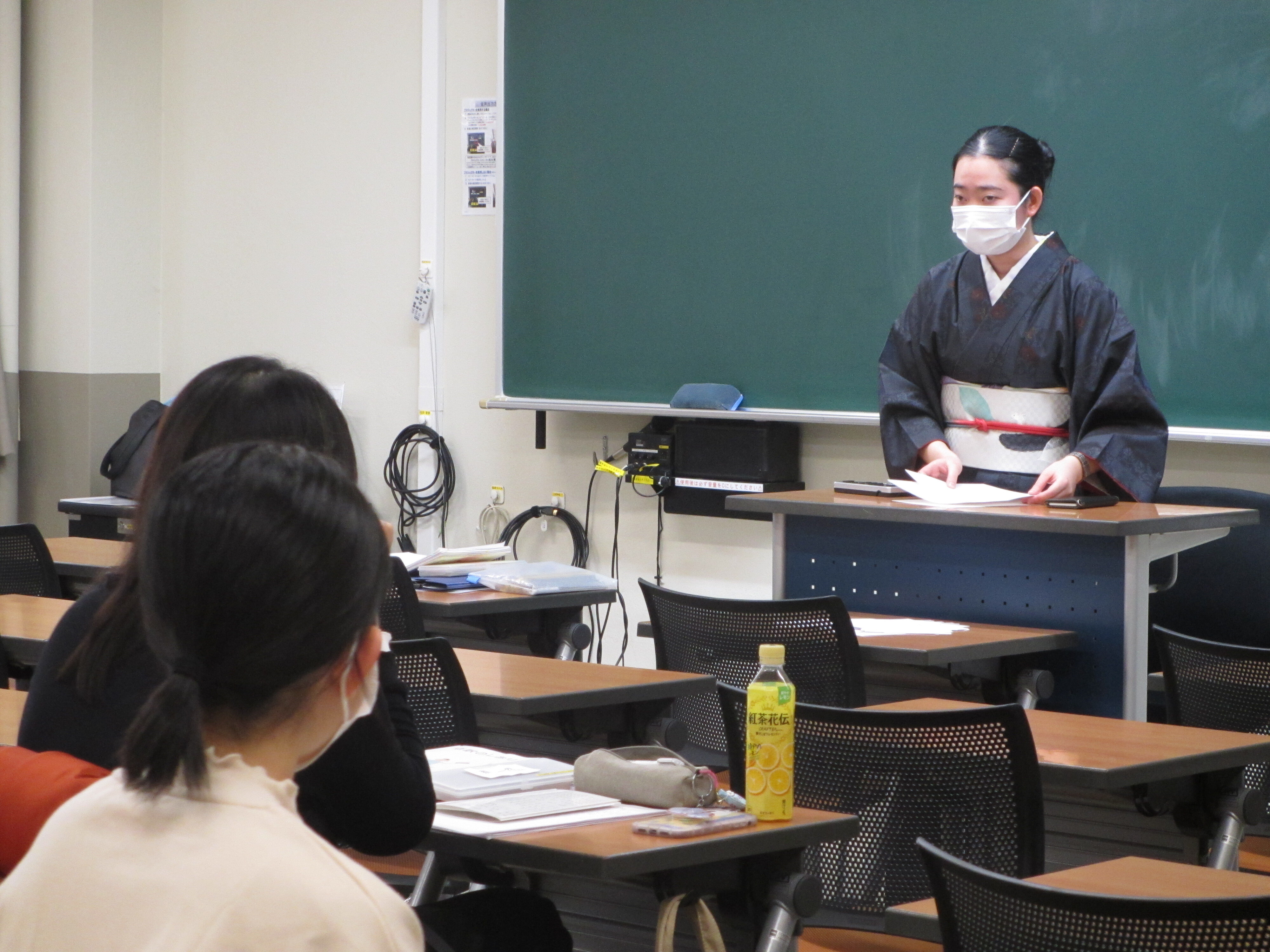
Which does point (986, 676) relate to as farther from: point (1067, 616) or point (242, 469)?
point (242, 469)

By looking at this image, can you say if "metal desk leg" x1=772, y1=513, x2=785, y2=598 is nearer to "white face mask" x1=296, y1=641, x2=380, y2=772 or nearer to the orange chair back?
the orange chair back

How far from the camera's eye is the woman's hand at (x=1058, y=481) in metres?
3.38

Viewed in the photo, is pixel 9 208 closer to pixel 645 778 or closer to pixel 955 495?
pixel 955 495

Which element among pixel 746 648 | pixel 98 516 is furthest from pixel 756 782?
pixel 98 516

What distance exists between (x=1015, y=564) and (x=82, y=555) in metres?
2.50

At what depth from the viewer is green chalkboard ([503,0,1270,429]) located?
14.3ft

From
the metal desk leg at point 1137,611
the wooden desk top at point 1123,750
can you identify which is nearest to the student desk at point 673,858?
the wooden desk top at point 1123,750

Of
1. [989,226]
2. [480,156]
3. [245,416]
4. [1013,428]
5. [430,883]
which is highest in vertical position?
[480,156]

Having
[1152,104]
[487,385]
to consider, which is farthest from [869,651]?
[487,385]

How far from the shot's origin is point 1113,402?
3.51 m

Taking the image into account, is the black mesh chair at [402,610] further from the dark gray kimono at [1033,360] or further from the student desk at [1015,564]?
the dark gray kimono at [1033,360]

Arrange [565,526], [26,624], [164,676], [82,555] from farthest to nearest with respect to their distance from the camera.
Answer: [565,526]
[82,555]
[26,624]
[164,676]

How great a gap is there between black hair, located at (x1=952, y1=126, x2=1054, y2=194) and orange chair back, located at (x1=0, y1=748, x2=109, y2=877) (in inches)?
109

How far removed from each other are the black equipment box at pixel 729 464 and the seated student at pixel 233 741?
4125 millimetres
